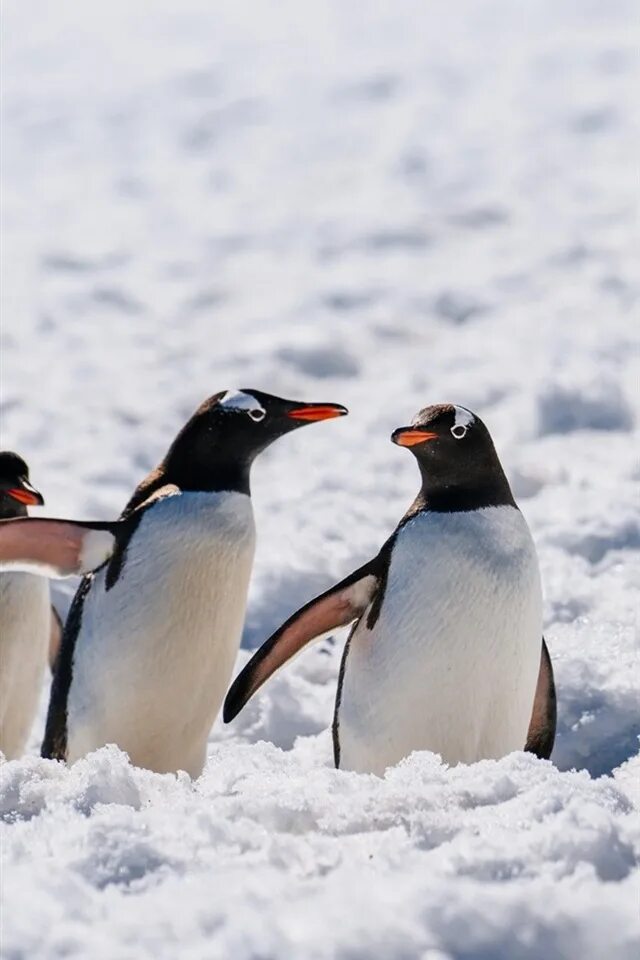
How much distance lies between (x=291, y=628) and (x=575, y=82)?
8.76 meters

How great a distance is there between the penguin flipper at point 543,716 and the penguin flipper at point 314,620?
1.62 feet

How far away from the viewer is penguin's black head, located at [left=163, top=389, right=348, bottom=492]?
3910mm

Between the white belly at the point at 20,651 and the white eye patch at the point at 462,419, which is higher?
the white eye patch at the point at 462,419

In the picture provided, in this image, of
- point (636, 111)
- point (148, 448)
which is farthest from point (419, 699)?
point (636, 111)

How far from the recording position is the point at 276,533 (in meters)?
5.64

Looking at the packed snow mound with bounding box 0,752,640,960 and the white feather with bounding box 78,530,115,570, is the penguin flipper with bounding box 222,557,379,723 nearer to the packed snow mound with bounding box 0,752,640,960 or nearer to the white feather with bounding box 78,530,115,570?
the white feather with bounding box 78,530,115,570

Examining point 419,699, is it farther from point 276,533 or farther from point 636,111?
point 636,111

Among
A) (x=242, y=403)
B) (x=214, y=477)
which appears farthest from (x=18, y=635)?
(x=242, y=403)

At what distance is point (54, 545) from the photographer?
3832 mm

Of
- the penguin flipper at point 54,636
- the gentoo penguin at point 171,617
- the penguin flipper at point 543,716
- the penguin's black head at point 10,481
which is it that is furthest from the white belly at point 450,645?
the penguin flipper at point 54,636

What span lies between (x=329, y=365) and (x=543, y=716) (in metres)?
3.88

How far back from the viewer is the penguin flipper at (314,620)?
3.55 metres

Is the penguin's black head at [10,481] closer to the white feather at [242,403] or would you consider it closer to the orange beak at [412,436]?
the white feather at [242,403]

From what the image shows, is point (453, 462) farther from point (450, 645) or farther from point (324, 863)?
point (324, 863)
